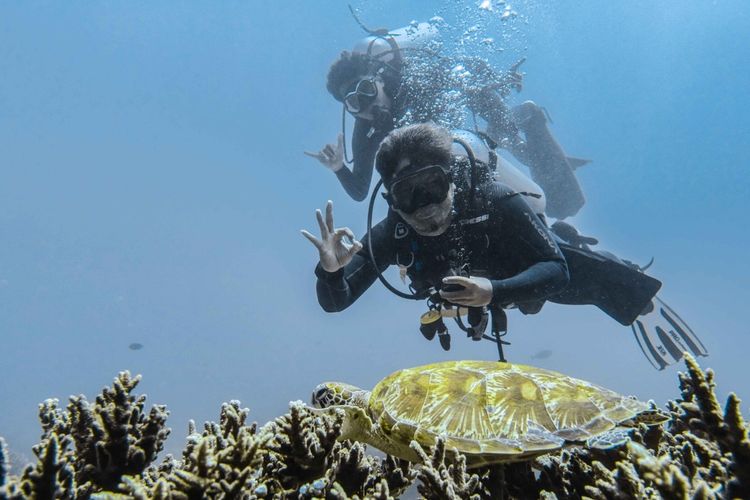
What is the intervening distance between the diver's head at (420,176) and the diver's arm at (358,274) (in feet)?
1.48

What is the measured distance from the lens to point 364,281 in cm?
476

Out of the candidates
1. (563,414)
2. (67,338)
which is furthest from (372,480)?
(67,338)

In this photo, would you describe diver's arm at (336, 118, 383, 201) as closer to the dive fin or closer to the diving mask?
the diving mask

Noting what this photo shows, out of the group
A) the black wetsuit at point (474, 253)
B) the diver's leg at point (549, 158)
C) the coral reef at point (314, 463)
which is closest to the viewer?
the coral reef at point (314, 463)

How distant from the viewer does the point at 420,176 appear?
4.20m

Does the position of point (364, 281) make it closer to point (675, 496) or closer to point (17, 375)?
point (675, 496)

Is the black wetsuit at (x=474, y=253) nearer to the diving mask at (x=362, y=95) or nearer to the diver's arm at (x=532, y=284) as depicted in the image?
the diver's arm at (x=532, y=284)

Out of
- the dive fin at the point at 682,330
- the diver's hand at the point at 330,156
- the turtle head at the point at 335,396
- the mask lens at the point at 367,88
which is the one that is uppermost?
the mask lens at the point at 367,88

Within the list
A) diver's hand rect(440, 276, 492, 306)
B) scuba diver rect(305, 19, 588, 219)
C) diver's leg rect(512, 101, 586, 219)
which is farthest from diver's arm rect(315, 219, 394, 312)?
diver's leg rect(512, 101, 586, 219)

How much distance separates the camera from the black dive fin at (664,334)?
7004mm

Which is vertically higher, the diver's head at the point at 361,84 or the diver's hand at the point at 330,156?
the diver's head at the point at 361,84


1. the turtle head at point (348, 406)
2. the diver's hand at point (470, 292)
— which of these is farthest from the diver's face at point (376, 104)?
the turtle head at point (348, 406)

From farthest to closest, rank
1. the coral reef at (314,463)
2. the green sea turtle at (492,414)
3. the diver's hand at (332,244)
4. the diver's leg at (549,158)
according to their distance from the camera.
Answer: the diver's leg at (549,158) → the diver's hand at (332,244) → the green sea turtle at (492,414) → the coral reef at (314,463)

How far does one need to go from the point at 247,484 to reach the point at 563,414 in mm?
1995
